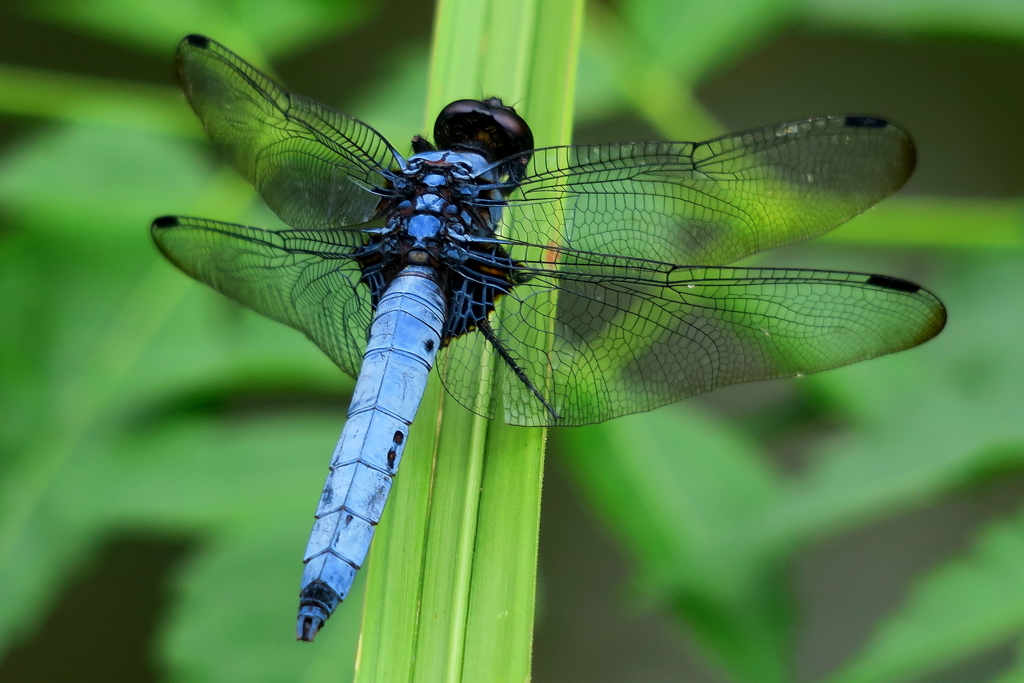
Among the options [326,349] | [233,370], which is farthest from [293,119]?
[233,370]

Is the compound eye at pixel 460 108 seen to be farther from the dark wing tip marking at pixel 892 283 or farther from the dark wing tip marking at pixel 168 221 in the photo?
→ the dark wing tip marking at pixel 892 283

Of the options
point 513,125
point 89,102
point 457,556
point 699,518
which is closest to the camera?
point 457,556

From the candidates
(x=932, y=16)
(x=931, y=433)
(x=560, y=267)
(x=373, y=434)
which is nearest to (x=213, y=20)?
(x=560, y=267)

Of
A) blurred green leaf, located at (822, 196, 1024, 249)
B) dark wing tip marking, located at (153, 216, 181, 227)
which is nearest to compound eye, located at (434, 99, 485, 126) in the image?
dark wing tip marking, located at (153, 216, 181, 227)

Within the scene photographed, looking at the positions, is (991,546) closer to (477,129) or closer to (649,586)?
(649,586)

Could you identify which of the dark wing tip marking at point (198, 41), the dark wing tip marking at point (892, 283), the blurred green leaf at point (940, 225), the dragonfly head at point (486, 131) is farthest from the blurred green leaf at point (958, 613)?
the dark wing tip marking at point (198, 41)

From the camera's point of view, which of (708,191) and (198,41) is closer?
(708,191)

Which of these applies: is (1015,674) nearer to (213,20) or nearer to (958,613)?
(958,613)
